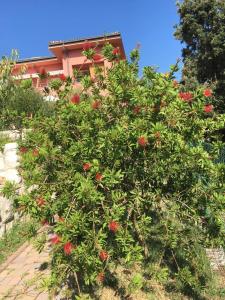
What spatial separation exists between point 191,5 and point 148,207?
17.5 meters

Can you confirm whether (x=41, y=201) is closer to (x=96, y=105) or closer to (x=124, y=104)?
(x=96, y=105)

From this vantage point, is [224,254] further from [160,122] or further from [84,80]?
[84,80]

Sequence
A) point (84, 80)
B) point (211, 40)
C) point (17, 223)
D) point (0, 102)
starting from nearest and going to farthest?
point (84, 80), point (17, 223), point (0, 102), point (211, 40)

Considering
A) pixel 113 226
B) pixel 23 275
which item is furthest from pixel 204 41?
pixel 113 226

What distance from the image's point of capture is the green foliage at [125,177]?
425 centimetres

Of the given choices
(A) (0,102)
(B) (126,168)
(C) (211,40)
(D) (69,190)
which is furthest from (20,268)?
(C) (211,40)

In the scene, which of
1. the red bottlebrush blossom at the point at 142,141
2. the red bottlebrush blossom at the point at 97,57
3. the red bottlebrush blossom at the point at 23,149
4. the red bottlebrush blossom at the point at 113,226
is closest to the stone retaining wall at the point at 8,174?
the red bottlebrush blossom at the point at 23,149

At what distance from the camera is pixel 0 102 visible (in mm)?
12312

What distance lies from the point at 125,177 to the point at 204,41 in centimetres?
1648

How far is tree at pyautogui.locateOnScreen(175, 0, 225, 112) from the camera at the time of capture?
19453mm

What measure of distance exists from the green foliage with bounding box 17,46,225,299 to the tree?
1482cm

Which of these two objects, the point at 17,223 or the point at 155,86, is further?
the point at 17,223

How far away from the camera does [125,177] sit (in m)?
4.84

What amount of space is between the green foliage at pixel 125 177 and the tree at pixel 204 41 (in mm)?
14820
